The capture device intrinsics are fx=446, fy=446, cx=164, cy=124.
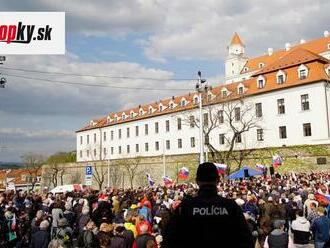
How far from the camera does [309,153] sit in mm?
A: 48938

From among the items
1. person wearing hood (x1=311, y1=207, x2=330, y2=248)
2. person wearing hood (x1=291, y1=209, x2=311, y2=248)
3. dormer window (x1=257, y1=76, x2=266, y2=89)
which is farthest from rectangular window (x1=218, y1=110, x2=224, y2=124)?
person wearing hood (x1=291, y1=209, x2=311, y2=248)

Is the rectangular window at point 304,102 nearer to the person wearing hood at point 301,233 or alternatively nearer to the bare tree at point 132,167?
the bare tree at point 132,167

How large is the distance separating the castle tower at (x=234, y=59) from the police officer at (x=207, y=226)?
113215mm

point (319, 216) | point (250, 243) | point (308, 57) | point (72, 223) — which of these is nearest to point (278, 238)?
point (319, 216)

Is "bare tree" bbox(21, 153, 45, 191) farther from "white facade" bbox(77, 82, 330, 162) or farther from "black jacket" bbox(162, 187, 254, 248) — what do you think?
"black jacket" bbox(162, 187, 254, 248)

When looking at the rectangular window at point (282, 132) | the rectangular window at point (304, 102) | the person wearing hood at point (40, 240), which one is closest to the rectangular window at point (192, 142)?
the rectangular window at point (282, 132)

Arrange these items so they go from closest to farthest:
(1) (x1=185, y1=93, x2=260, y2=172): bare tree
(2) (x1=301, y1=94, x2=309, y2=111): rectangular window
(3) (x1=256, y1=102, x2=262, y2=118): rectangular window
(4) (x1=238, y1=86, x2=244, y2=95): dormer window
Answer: (2) (x1=301, y1=94, x2=309, y2=111): rectangular window < (1) (x1=185, y1=93, x2=260, y2=172): bare tree < (3) (x1=256, y1=102, x2=262, y2=118): rectangular window < (4) (x1=238, y1=86, x2=244, y2=95): dormer window

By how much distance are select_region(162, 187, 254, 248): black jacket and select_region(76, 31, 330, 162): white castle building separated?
47298 millimetres

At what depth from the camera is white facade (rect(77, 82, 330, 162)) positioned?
182ft

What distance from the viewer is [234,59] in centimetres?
11888

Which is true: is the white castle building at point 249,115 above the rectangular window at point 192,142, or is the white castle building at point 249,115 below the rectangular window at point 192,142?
above

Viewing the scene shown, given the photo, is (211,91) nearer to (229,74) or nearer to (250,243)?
(229,74)

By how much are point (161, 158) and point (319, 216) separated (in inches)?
2096

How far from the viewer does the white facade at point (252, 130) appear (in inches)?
2180
